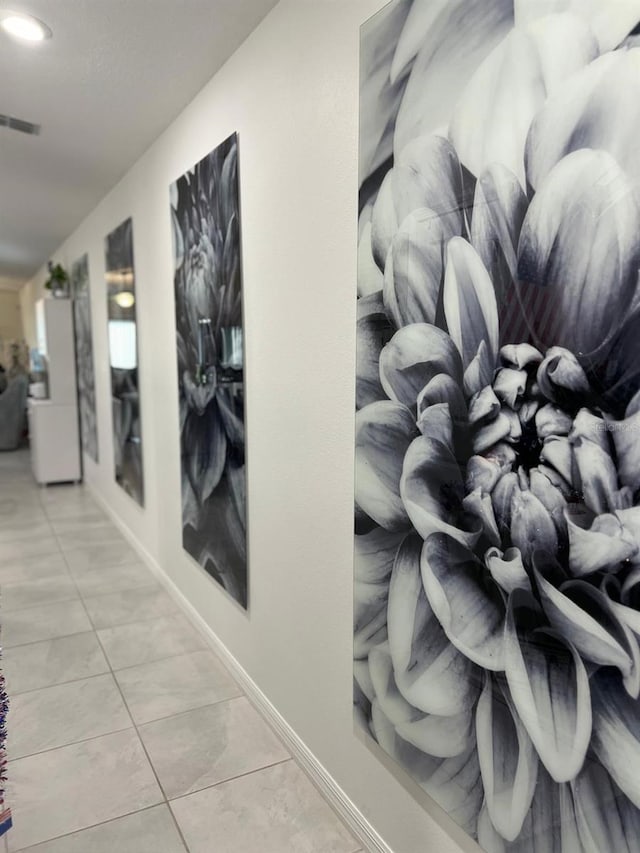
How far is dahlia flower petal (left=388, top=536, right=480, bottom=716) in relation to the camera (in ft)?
4.23

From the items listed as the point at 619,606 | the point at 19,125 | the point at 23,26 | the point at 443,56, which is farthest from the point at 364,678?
the point at 19,125

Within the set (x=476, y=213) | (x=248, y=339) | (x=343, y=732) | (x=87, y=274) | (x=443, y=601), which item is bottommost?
(x=343, y=732)

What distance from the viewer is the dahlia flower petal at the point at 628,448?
3.03 ft

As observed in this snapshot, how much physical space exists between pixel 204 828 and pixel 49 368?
539cm

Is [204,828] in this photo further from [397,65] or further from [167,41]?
[167,41]

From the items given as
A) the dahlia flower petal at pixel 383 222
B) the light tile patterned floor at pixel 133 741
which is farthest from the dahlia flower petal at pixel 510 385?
the light tile patterned floor at pixel 133 741

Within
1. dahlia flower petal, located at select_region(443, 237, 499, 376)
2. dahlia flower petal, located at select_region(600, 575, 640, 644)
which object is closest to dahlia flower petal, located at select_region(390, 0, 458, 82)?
dahlia flower petal, located at select_region(443, 237, 499, 376)

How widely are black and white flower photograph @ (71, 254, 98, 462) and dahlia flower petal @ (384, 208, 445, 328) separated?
176 inches

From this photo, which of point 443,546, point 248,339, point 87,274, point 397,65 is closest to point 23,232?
point 87,274

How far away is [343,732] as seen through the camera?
5.80 ft

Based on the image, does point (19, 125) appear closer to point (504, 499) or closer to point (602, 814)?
point (504, 499)

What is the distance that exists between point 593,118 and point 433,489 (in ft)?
2.54

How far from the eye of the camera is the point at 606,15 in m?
0.91

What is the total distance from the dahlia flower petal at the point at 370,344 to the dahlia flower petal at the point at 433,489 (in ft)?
0.65
